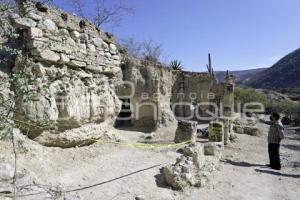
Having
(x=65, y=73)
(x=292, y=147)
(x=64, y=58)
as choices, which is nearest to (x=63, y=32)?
(x=64, y=58)

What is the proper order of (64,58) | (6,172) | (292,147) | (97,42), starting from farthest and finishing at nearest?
(292,147) → (97,42) → (64,58) → (6,172)

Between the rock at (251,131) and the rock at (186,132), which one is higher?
the rock at (186,132)

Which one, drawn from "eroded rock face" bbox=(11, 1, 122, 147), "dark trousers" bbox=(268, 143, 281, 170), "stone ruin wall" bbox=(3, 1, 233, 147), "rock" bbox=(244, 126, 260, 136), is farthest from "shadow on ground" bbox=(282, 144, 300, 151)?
"eroded rock face" bbox=(11, 1, 122, 147)

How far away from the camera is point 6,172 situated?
12.8ft

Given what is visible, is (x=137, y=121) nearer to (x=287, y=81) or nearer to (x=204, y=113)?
(x=204, y=113)

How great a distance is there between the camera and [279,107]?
28734mm

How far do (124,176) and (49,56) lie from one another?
2.54 metres

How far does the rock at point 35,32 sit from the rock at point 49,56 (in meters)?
0.29

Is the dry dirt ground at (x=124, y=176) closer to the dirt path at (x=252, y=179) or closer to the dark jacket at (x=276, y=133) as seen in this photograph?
the dirt path at (x=252, y=179)

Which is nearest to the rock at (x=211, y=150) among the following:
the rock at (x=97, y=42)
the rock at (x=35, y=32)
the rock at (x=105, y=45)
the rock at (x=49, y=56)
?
the rock at (x=105, y=45)

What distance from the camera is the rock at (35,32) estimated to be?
17.7 feet

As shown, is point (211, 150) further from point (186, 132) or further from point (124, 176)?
point (124, 176)

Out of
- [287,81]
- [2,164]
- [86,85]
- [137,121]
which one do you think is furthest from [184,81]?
[287,81]

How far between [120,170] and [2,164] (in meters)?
2.48
